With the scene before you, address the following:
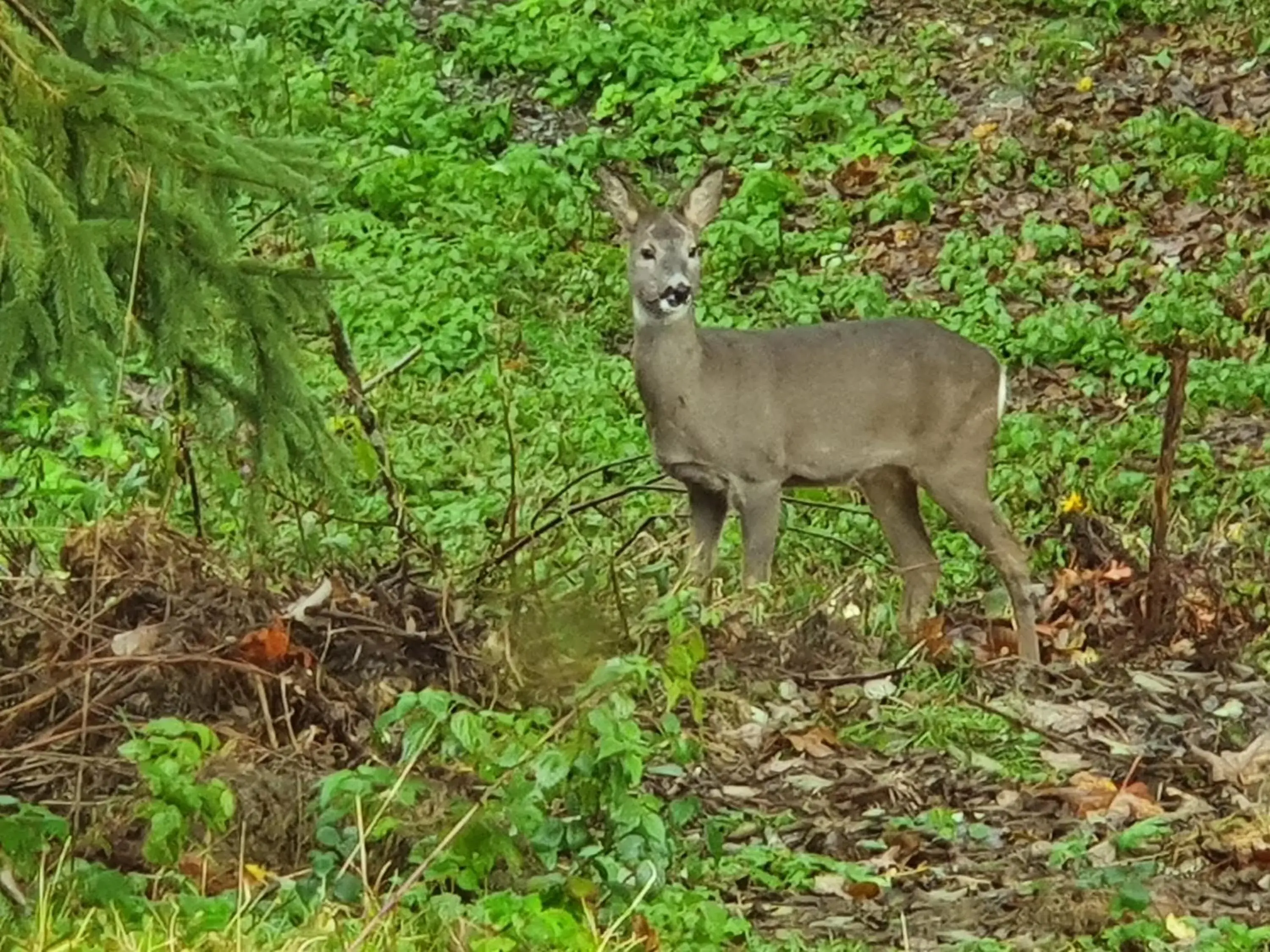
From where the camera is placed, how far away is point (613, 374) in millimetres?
11797

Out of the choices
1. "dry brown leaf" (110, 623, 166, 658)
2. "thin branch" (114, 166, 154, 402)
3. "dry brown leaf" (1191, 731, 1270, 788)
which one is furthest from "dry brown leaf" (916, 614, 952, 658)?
"thin branch" (114, 166, 154, 402)

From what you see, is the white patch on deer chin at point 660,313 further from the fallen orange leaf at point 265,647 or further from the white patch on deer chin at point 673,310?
the fallen orange leaf at point 265,647

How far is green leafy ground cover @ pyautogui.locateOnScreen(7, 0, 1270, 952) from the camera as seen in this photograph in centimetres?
484

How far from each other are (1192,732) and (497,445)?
4.85m

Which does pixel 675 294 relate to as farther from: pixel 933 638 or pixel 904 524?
pixel 933 638

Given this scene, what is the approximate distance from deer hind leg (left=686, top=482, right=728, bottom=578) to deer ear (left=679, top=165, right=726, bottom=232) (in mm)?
922

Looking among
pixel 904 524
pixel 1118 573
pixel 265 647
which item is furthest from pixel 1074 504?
pixel 265 647

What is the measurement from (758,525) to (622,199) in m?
1.24

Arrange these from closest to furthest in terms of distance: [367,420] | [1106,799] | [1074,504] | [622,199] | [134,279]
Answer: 1. [134,279]
2. [1106,799]
3. [367,420]
4. [622,199]
5. [1074,504]

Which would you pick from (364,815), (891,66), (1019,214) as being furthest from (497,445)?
(364,815)

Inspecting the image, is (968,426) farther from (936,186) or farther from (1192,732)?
(936,186)

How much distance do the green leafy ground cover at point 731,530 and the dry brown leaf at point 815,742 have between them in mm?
14

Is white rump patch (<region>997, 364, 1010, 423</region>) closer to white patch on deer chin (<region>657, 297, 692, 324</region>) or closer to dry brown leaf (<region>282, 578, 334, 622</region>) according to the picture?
white patch on deer chin (<region>657, 297, 692, 324</region>)

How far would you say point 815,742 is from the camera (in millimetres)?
6684
